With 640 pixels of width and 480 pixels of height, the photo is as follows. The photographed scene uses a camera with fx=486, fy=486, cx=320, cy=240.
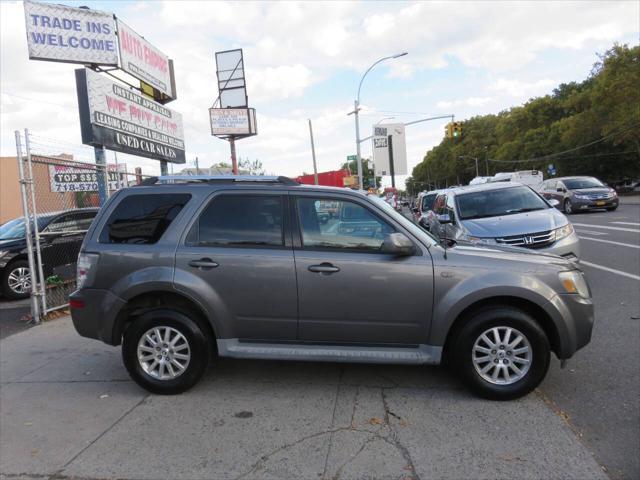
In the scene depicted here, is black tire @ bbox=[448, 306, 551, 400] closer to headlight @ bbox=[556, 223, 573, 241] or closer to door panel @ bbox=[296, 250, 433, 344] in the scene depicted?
door panel @ bbox=[296, 250, 433, 344]

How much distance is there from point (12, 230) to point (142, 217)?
6.79m

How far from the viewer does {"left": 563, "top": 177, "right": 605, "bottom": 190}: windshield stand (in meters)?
22.8

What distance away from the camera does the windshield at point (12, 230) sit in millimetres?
9227

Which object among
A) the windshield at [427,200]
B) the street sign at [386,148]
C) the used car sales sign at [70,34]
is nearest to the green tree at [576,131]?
the street sign at [386,148]

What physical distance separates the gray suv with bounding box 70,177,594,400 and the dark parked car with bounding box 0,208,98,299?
16.3 ft

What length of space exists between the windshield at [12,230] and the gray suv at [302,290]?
6.09 meters

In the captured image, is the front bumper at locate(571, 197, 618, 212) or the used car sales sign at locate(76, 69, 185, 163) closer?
the used car sales sign at locate(76, 69, 185, 163)

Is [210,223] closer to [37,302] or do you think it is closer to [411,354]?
[411,354]

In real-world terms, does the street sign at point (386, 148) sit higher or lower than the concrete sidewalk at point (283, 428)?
higher

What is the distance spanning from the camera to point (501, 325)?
3906 mm

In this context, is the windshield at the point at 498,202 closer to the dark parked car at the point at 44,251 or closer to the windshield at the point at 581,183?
the dark parked car at the point at 44,251

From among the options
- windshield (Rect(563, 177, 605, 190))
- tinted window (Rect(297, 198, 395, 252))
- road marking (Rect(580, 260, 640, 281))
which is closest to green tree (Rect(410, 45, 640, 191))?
windshield (Rect(563, 177, 605, 190))

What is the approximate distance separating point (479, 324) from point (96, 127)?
8.27 metres

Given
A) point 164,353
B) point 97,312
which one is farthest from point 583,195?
point 97,312
